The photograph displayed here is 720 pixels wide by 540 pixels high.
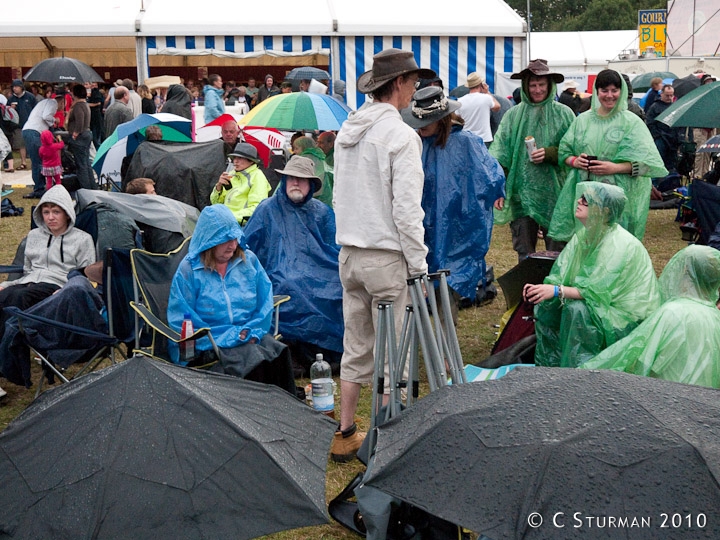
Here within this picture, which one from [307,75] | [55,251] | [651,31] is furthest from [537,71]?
[651,31]

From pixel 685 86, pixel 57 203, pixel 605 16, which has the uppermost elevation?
pixel 605 16

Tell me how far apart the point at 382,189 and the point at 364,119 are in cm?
32

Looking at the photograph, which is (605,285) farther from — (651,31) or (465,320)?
(651,31)

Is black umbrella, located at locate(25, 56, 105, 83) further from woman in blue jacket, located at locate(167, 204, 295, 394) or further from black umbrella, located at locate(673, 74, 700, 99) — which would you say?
woman in blue jacket, located at locate(167, 204, 295, 394)

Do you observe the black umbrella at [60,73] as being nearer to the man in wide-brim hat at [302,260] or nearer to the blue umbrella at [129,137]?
the blue umbrella at [129,137]

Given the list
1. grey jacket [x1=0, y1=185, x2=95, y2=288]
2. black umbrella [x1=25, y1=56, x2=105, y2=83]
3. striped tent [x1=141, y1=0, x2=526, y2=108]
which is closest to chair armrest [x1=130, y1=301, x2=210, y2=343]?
grey jacket [x1=0, y1=185, x2=95, y2=288]

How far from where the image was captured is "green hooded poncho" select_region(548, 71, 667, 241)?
5785 mm

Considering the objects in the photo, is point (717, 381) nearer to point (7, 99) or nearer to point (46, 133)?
point (46, 133)

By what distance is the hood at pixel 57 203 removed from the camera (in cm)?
559

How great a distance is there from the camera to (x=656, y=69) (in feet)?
82.7

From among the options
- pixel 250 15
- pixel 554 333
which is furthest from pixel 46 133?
pixel 554 333

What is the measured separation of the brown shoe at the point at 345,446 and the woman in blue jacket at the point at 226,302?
0.53 metres

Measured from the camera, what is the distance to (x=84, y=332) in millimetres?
4883

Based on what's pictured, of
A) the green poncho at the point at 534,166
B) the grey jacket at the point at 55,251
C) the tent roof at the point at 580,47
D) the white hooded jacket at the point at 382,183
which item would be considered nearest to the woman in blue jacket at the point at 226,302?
the white hooded jacket at the point at 382,183
